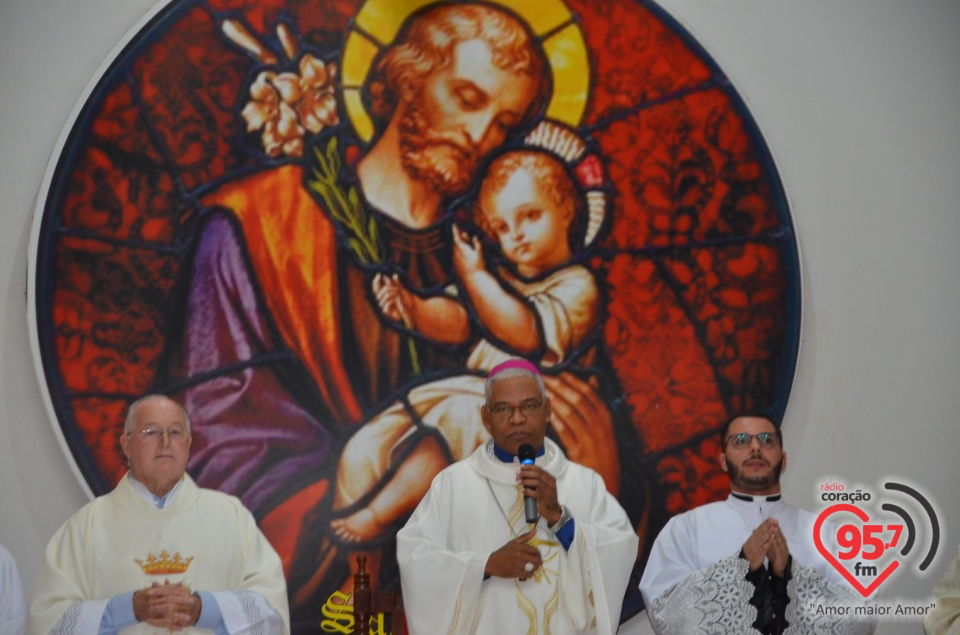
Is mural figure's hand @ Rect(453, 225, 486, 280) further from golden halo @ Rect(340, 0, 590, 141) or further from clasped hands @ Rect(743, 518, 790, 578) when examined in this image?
clasped hands @ Rect(743, 518, 790, 578)

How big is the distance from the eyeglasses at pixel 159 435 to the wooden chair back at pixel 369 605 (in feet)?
3.34

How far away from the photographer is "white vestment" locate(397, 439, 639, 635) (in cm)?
498

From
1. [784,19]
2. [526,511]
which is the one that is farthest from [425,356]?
[784,19]

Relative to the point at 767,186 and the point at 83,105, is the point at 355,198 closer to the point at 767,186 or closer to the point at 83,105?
the point at 83,105

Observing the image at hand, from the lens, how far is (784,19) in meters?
6.29

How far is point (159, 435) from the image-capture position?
507cm

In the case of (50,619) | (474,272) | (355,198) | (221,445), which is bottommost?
(50,619)

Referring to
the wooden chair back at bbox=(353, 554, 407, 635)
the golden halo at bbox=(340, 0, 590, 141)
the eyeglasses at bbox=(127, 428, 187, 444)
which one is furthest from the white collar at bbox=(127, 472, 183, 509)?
the golden halo at bbox=(340, 0, 590, 141)

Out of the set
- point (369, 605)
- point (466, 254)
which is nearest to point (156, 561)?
point (369, 605)

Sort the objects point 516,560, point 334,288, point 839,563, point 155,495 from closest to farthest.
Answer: point 516,560
point 155,495
point 839,563
point 334,288

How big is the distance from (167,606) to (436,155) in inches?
96.3

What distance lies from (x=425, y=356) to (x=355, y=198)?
2.64 ft

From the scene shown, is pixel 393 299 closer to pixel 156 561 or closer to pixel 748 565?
pixel 156 561

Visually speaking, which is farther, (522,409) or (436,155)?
(436,155)
